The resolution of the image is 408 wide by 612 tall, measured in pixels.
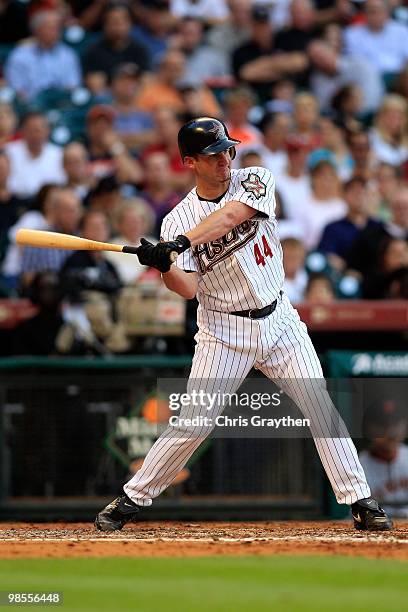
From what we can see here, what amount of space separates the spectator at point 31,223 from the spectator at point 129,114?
222 cm

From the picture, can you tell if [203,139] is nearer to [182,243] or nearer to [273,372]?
[182,243]

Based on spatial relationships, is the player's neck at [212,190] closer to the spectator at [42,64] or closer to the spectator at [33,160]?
the spectator at [33,160]

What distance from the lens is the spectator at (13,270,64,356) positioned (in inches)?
360

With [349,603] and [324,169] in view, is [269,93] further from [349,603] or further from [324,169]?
[349,603]

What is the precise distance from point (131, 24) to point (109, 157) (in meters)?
2.48

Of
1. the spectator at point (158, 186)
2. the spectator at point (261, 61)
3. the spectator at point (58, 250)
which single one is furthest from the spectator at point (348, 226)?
the spectator at point (261, 61)

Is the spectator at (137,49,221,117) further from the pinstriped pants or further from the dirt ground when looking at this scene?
the pinstriped pants

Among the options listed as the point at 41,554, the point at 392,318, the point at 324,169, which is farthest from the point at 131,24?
the point at 41,554

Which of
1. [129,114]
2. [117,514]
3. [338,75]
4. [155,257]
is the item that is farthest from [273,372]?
[338,75]

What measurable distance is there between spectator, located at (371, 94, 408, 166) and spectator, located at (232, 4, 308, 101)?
1.11 meters

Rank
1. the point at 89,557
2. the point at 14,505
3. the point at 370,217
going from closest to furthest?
the point at 89,557
the point at 14,505
the point at 370,217

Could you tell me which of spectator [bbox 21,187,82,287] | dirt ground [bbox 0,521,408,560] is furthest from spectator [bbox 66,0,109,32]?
dirt ground [bbox 0,521,408,560]

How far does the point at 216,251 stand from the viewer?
6.31 metres

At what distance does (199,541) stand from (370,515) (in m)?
0.83
